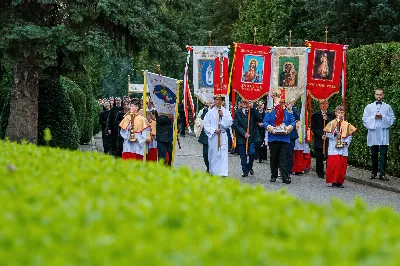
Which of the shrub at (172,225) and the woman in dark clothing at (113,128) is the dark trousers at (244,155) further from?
the shrub at (172,225)

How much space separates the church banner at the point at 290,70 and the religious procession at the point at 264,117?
24mm

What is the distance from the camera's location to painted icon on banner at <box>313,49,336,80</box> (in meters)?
23.1

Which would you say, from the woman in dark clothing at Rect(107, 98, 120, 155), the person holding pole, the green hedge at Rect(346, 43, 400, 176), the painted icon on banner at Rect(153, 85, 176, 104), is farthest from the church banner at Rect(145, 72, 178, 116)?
the woman in dark clothing at Rect(107, 98, 120, 155)

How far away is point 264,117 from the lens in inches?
818

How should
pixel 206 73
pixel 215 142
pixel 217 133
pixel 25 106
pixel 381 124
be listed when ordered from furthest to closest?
1. pixel 25 106
2. pixel 206 73
3. pixel 381 124
4. pixel 215 142
5. pixel 217 133

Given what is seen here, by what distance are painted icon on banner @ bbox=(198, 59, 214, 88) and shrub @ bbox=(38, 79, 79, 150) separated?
4205mm

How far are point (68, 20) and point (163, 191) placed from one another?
640 inches

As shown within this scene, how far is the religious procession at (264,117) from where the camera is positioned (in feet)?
64.9

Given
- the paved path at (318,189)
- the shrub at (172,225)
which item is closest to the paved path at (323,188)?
the paved path at (318,189)

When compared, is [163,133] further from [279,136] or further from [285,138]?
[285,138]

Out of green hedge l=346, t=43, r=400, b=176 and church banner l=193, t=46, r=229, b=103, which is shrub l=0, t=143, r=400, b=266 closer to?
church banner l=193, t=46, r=229, b=103

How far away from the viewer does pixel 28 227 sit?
4398 mm

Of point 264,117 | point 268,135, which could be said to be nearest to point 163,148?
point 268,135

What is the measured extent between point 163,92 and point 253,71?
4.46 meters
